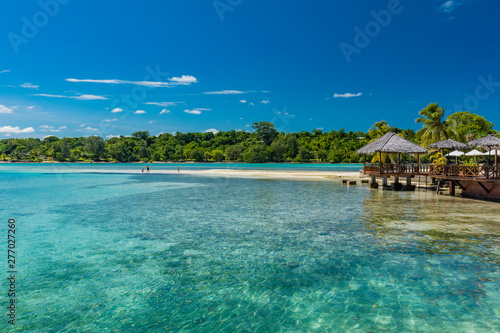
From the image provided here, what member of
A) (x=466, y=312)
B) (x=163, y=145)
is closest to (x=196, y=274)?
(x=466, y=312)

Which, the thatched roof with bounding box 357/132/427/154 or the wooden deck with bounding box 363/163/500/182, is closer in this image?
Answer: the wooden deck with bounding box 363/163/500/182

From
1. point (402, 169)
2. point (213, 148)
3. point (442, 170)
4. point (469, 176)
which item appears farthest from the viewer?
point (213, 148)

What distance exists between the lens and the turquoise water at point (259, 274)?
5.14m

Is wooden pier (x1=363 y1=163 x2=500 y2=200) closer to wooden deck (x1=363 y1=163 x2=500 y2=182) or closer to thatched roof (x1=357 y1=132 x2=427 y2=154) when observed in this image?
wooden deck (x1=363 y1=163 x2=500 y2=182)

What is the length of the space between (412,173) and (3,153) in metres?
176

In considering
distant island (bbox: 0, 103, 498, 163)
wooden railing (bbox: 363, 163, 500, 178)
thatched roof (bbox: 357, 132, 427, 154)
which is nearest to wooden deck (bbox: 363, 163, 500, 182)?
wooden railing (bbox: 363, 163, 500, 178)

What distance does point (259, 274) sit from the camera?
279 inches

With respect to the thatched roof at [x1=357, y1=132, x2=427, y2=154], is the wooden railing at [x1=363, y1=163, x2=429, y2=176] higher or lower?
lower

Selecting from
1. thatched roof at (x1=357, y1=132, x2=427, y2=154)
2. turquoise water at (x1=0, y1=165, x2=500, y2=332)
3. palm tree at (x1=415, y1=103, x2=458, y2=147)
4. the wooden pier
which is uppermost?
palm tree at (x1=415, y1=103, x2=458, y2=147)

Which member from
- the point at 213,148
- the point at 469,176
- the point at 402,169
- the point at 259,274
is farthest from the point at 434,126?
the point at 213,148

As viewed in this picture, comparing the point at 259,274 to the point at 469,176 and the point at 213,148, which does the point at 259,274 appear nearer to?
the point at 469,176

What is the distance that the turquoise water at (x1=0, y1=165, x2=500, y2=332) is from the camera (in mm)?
5145

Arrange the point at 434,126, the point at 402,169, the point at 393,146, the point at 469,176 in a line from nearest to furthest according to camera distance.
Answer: the point at 469,176 → the point at 393,146 → the point at 402,169 → the point at 434,126

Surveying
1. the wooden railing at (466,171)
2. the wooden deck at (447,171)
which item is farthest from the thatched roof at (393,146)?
the wooden railing at (466,171)
